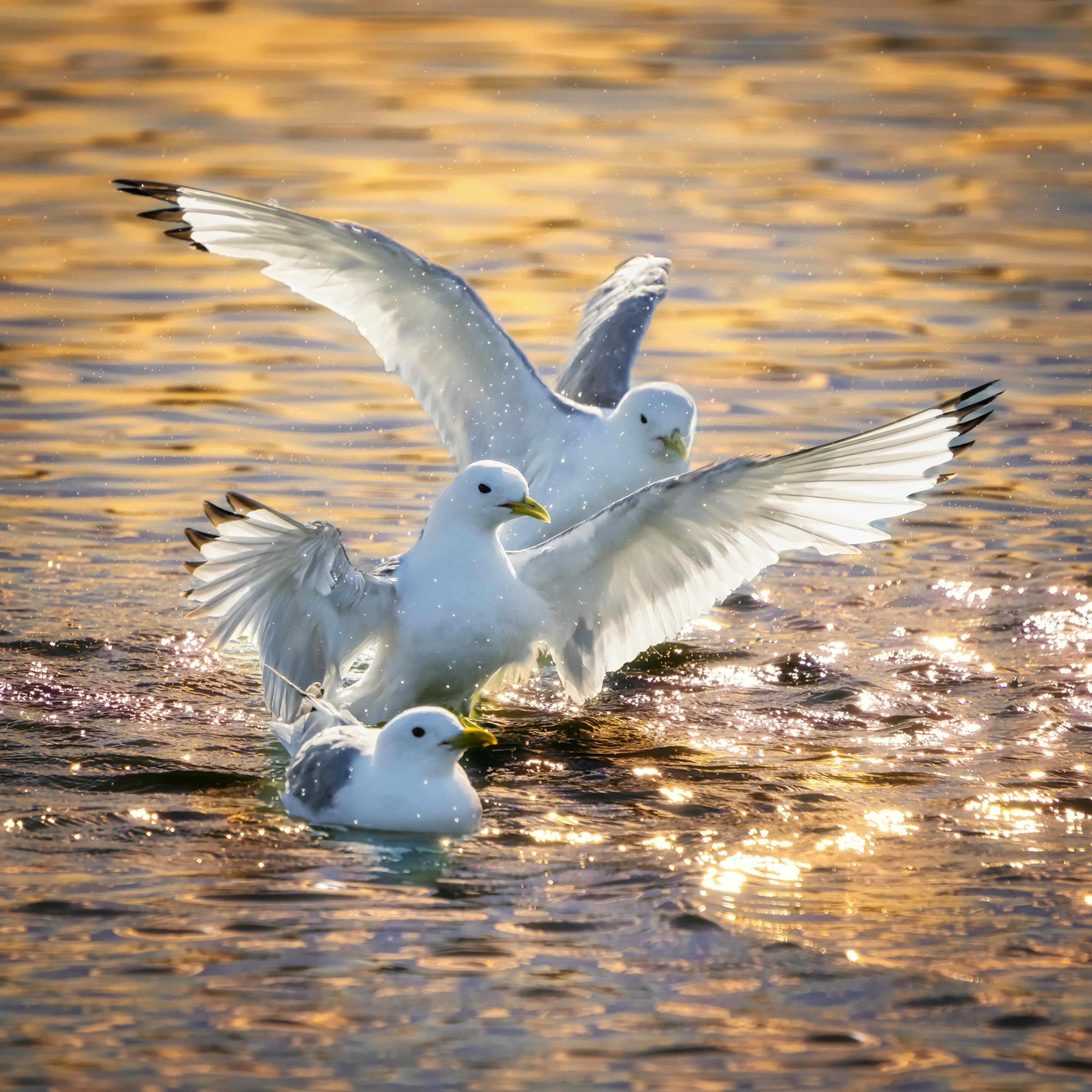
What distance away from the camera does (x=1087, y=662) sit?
8766 millimetres

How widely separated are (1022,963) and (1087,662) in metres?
3.28

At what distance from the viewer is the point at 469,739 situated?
6734 mm

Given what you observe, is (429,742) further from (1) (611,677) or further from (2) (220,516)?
(1) (611,677)

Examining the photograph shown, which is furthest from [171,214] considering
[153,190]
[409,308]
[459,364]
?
[459,364]

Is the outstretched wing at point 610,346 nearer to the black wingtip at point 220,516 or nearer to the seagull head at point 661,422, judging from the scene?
the seagull head at point 661,422

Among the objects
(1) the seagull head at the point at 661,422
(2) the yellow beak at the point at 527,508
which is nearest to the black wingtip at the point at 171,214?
(1) the seagull head at the point at 661,422

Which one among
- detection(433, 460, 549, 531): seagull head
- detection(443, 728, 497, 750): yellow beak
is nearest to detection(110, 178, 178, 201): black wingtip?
detection(433, 460, 549, 531): seagull head

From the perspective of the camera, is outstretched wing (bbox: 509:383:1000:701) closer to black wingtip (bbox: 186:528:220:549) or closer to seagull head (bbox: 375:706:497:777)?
seagull head (bbox: 375:706:497:777)

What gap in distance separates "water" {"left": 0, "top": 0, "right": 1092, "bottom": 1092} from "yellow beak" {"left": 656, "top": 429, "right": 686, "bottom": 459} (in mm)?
945

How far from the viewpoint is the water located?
5.41 m

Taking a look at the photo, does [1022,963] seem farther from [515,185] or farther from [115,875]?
[515,185]

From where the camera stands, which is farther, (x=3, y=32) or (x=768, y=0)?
(x=768, y=0)

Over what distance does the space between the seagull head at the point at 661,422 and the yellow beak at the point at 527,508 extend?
1.69 meters

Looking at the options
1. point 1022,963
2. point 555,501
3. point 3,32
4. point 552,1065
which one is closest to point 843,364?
point 555,501
